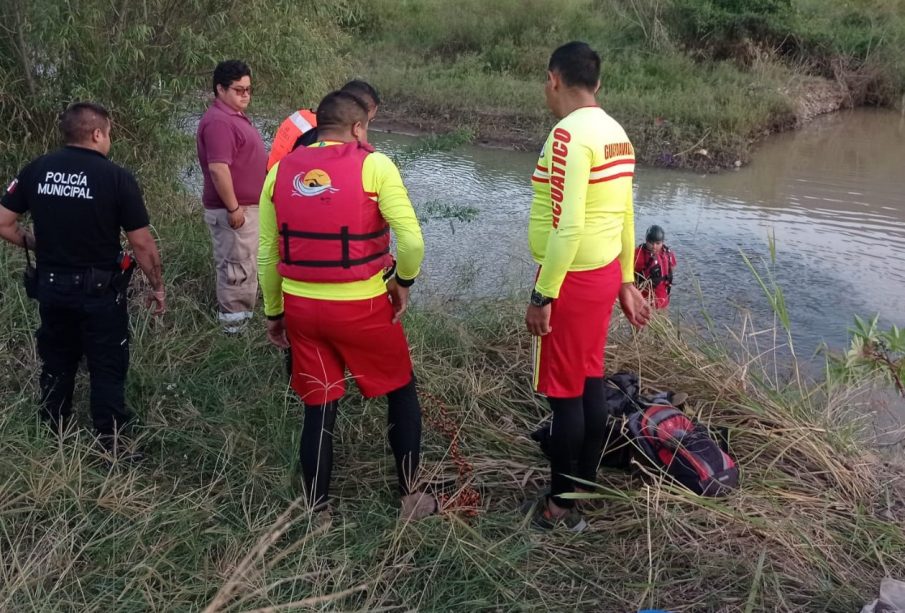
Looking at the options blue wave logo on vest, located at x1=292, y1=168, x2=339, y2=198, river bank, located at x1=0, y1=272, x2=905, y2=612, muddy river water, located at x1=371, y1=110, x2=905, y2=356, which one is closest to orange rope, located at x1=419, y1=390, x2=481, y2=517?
river bank, located at x1=0, y1=272, x2=905, y2=612

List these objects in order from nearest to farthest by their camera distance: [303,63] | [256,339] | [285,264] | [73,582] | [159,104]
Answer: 1. [73,582]
2. [285,264]
3. [256,339]
4. [159,104]
5. [303,63]

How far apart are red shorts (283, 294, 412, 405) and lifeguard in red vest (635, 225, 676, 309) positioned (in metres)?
2.85

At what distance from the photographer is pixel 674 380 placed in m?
3.96

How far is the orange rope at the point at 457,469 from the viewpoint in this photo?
9.93ft

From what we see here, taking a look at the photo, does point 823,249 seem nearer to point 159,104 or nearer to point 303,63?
point 303,63

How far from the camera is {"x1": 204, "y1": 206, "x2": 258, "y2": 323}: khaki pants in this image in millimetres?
4570

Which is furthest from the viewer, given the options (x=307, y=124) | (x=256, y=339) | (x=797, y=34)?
(x=797, y=34)

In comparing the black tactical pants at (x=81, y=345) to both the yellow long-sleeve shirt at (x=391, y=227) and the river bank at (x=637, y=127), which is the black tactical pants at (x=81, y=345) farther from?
the river bank at (x=637, y=127)

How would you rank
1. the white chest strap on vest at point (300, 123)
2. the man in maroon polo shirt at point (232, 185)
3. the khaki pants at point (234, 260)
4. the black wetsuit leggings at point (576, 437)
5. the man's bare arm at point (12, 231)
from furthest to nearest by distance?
the khaki pants at point (234, 260), the man in maroon polo shirt at point (232, 185), the white chest strap on vest at point (300, 123), the man's bare arm at point (12, 231), the black wetsuit leggings at point (576, 437)

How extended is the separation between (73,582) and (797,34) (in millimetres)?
17771

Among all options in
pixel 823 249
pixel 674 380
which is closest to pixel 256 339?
pixel 674 380

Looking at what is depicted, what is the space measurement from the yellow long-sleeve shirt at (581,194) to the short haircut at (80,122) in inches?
69.8

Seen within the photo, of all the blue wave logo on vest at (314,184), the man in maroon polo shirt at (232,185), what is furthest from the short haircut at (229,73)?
the blue wave logo on vest at (314,184)

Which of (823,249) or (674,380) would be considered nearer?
(674,380)
